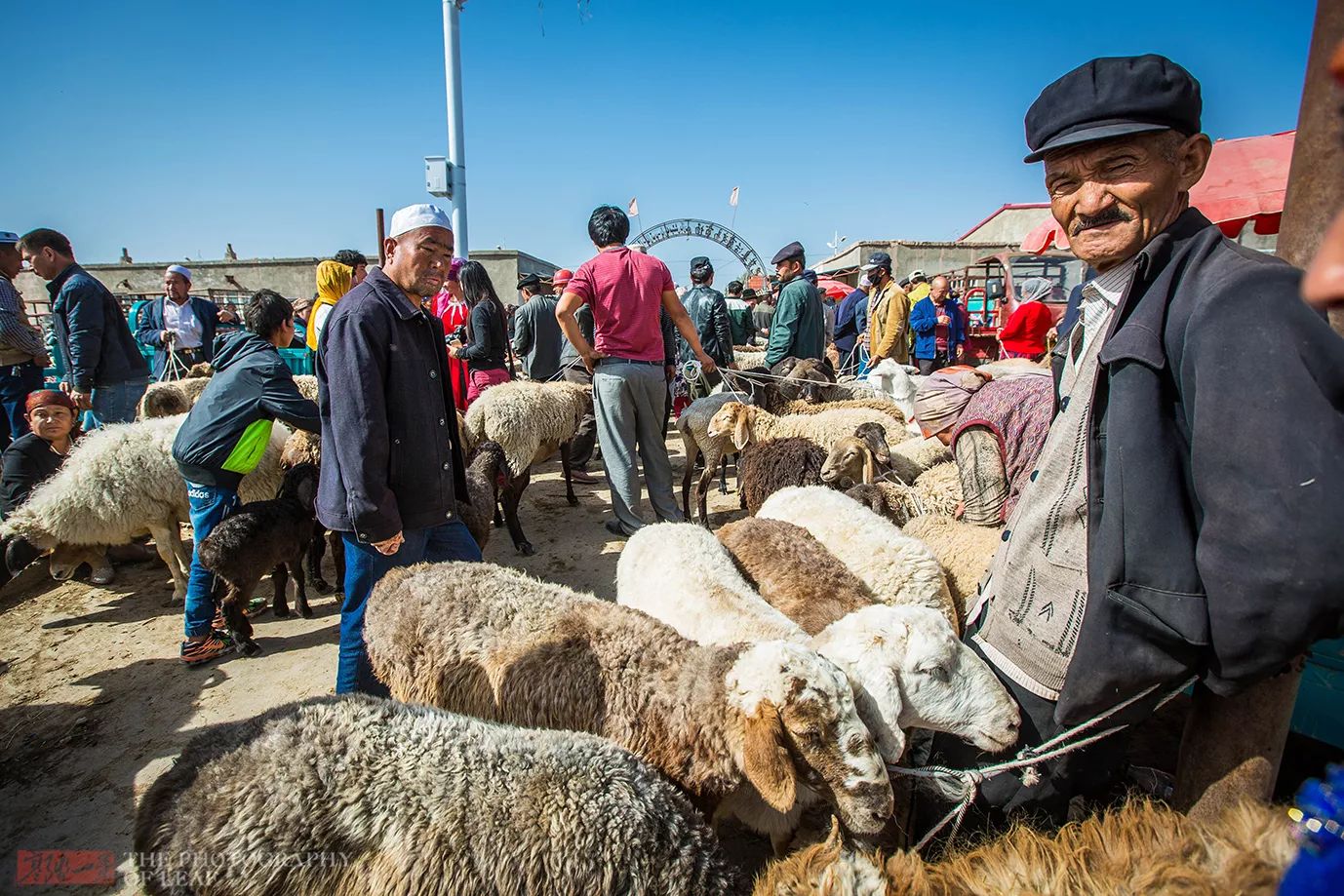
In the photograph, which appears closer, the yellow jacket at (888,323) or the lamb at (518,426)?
the lamb at (518,426)

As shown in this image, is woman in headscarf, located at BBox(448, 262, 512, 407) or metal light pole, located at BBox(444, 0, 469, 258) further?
metal light pole, located at BBox(444, 0, 469, 258)

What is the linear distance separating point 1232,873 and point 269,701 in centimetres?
398

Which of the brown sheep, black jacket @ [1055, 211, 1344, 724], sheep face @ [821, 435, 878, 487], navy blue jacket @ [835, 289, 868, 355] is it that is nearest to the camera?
black jacket @ [1055, 211, 1344, 724]

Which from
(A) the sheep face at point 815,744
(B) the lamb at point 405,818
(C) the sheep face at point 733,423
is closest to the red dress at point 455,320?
(C) the sheep face at point 733,423

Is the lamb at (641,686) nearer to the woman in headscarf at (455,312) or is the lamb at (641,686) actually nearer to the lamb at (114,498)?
the lamb at (114,498)

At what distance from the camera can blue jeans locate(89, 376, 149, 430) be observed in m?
5.25

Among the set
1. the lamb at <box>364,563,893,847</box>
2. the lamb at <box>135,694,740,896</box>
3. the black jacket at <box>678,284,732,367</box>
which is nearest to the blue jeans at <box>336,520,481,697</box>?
the lamb at <box>364,563,893,847</box>

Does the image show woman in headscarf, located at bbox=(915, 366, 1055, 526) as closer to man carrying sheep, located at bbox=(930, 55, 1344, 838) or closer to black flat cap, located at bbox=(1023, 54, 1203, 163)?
man carrying sheep, located at bbox=(930, 55, 1344, 838)

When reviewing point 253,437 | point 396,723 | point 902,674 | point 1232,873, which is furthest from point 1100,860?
point 253,437

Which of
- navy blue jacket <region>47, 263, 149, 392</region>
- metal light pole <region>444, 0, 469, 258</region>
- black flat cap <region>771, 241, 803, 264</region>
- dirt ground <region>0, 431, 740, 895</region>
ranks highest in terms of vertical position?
metal light pole <region>444, 0, 469, 258</region>

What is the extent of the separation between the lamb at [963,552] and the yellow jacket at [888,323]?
5097 mm

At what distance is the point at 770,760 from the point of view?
1664 mm

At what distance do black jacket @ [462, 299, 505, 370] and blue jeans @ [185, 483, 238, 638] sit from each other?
9.36ft

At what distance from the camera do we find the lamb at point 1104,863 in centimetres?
124
